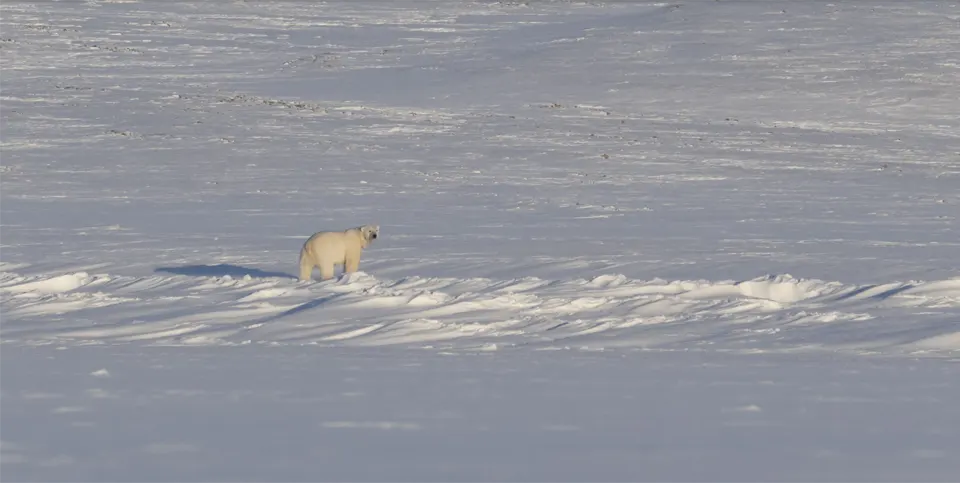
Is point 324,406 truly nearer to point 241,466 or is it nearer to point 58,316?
point 241,466

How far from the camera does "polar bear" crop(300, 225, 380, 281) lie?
10195mm

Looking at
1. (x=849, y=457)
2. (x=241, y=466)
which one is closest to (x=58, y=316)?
(x=241, y=466)

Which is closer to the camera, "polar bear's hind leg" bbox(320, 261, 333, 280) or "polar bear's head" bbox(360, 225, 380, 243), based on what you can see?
"polar bear's hind leg" bbox(320, 261, 333, 280)

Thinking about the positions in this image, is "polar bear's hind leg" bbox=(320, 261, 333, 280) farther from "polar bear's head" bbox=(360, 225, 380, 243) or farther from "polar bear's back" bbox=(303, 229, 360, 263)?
"polar bear's head" bbox=(360, 225, 380, 243)

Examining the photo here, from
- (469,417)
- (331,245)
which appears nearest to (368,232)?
(331,245)

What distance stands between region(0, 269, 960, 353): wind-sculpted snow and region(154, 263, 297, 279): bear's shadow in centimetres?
26

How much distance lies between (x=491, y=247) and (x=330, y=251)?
2690 millimetres

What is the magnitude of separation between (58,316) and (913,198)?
10531mm

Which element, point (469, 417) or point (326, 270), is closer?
point (469, 417)

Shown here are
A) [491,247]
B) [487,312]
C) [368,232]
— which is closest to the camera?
[487,312]

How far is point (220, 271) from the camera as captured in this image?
11250 mm

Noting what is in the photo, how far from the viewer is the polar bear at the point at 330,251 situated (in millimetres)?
10195

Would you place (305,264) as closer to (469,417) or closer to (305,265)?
(305,265)

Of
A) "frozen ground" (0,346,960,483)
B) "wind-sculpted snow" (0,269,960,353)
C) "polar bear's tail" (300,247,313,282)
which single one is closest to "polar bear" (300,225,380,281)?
"polar bear's tail" (300,247,313,282)
